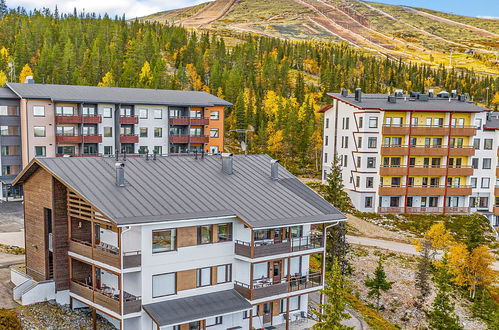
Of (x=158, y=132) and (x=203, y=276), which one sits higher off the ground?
(x=158, y=132)

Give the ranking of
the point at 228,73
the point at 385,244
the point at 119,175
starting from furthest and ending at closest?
the point at 228,73 < the point at 385,244 < the point at 119,175

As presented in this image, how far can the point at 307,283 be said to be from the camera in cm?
3562

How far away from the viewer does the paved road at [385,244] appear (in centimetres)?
5812

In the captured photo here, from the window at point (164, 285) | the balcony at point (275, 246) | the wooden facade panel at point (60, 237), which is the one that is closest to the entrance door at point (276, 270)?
the balcony at point (275, 246)

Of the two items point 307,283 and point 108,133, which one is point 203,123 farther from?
point 307,283

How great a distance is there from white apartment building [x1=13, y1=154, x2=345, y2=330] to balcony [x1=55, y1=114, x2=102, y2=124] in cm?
3273

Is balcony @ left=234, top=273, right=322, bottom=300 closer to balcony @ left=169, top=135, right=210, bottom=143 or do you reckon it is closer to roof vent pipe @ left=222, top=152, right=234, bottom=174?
roof vent pipe @ left=222, top=152, right=234, bottom=174

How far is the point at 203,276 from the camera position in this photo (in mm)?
32250

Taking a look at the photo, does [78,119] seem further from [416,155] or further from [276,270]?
[416,155]

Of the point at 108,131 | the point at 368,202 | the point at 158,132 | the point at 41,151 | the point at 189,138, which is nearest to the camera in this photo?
the point at 41,151

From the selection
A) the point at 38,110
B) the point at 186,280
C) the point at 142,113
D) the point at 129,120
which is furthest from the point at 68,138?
the point at 186,280

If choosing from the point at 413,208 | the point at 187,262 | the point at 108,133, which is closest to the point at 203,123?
the point at 108,133

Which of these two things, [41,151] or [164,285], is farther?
[41,151]

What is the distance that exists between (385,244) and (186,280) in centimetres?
3492
